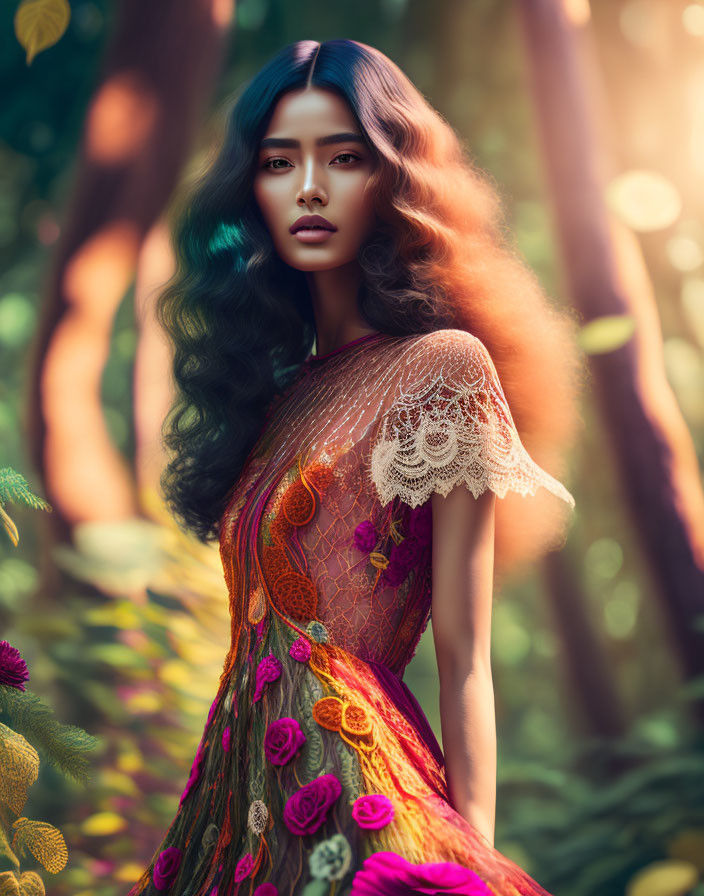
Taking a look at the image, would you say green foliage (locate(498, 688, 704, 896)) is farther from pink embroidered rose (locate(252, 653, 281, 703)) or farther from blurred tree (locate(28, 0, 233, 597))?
pink embroidered rose (locate(252, 653, 281, 703))

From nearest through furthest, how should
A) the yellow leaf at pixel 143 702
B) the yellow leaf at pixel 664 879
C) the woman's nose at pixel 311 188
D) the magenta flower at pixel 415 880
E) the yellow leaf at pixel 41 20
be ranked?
the magenta flower at pixel 415 880
the woman's nose at pixel 311 188
the yellow leaf at pixel 41 20
the yellow leaf at pixel 664 879
the yellow leaf at pixel 143 702

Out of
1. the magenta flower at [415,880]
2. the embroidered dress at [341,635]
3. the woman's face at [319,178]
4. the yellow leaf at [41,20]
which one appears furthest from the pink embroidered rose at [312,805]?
the yellow leaf at [41,20]

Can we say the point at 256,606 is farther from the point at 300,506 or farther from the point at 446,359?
the point at 446,359

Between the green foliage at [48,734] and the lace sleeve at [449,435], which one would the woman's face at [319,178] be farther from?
the green foliage at [48,734]

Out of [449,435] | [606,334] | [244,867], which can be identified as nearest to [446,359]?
[449,435]

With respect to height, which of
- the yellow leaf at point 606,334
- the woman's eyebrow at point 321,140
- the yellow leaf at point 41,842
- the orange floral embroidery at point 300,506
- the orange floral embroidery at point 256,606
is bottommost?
the yellow leaf at point 41,842

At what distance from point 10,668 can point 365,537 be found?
50 centimetres

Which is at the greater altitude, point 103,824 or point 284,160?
point 284,160

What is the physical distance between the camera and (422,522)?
133 cm

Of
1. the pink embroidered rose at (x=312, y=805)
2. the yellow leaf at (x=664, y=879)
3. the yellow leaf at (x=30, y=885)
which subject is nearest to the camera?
the pink embroidered rose at (x=312, y=805)

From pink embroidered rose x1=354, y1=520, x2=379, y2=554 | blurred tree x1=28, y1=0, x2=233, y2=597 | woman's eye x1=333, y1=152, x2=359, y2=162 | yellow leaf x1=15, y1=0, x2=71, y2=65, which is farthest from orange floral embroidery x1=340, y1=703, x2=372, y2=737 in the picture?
blurred tree x1=28, y1=0, x2=233, y2=597

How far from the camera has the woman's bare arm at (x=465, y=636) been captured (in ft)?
3.93

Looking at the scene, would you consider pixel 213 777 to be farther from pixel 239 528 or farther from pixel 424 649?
pixel 424 649

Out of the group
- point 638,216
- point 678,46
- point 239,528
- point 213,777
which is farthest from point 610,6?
point 213,777
